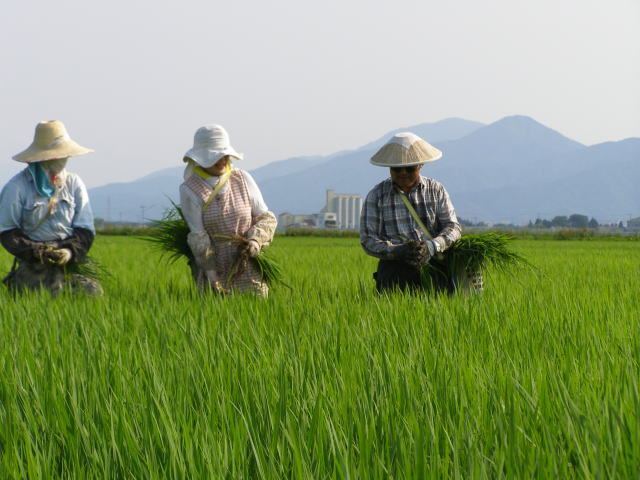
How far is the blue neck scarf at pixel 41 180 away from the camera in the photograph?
4305 mm

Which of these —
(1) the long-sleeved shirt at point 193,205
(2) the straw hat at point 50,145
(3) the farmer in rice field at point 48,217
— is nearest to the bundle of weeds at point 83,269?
(3) the farmer in rice field at point 48,217

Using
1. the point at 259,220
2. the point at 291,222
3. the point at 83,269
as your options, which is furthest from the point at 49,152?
the point at 291,222

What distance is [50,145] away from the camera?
14.1 feet

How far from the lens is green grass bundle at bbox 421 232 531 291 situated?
161 inches

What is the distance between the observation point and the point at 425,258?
3902 millimetres

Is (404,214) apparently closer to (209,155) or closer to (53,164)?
(209,155)

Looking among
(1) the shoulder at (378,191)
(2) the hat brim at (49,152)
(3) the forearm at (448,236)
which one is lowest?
(3) the forearm at (448,236)

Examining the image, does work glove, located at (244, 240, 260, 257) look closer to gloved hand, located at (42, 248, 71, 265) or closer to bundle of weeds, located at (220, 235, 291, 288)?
bundle of weeds, located at (220, 235, 291, 288)

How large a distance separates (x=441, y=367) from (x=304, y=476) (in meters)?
0.87

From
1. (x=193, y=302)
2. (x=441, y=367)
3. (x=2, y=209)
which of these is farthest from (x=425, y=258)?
(x=2, y=209)

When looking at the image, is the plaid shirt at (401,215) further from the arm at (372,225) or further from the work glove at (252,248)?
the work glove at (252,248)

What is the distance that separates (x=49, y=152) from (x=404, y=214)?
2185 mm

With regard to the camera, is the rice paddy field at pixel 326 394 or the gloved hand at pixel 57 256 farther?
the gloved hand at pixel 57 256

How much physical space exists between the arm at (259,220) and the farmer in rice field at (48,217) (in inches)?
40.8
